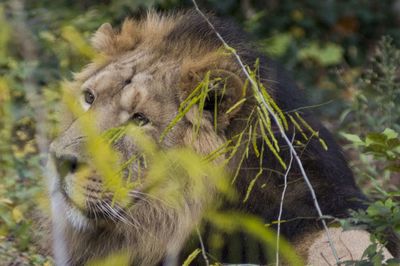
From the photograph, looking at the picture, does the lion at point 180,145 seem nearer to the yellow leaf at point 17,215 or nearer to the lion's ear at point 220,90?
the lion's ear at point 220,90

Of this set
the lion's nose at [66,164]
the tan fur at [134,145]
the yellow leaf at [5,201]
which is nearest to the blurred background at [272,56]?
the yellow leaf at [5,201]

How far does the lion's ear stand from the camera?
171 inches

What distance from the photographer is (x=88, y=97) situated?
187 inches

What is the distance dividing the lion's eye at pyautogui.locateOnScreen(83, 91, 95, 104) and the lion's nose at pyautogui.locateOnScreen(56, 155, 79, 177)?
49 cm

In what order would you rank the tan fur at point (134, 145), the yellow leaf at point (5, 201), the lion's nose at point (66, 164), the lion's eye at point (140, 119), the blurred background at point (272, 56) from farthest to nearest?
1. the yellow leaf at point (5, 201)
2. the blurred background at point (272, 56)
3. the lion's eye at point (140, 119)
4. the tan fur at point (134, 145)
5. the lion's nose at point (66, 164)

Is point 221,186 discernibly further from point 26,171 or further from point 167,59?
point 26,171

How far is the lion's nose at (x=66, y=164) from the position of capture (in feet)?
14.0

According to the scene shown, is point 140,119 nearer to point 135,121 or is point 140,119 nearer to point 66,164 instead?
point 135,121

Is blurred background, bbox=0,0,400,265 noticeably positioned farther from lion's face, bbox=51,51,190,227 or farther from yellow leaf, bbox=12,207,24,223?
lion's face, bbox=51,51,190,227

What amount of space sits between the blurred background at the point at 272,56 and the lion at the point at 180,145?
204 millimetres

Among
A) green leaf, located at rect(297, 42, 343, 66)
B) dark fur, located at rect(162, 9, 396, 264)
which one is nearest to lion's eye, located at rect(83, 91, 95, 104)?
dark fur, located at rect(162, 9, 396, 264)

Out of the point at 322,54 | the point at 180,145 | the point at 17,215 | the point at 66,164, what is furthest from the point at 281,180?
the point at 322,54

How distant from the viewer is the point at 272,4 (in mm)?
9414

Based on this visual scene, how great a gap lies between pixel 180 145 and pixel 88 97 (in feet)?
1.81
